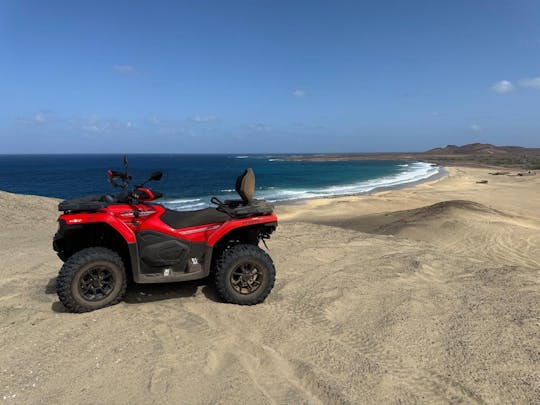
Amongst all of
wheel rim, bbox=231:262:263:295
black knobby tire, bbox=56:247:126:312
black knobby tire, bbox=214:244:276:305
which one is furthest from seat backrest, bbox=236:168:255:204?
black knobby tire, bbox=56:247:126:312

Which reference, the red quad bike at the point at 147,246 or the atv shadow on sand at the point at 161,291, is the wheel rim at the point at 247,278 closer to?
the red quad bike at the point at 147,246

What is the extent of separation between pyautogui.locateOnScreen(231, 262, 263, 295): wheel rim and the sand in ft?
0.81

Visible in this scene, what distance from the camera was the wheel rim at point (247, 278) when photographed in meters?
4.30

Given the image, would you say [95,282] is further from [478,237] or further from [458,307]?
[478,237]

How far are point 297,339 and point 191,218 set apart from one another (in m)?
1.81

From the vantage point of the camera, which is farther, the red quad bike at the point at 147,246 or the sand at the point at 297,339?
the red quad bike at the point at 147,246

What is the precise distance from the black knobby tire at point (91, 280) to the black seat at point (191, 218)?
68cm

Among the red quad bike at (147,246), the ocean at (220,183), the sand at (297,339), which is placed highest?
the red quad bike at (147,246)

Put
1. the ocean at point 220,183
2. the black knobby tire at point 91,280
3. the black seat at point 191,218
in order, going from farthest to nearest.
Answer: the ocean at point 220,183 → the black seat at point 191,218 → the black knobby tire at point 91,280

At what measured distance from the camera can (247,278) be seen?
4348 mm

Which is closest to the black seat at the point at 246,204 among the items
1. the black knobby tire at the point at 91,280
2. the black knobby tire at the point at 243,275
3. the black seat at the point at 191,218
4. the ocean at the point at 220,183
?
the black seat at the point at 191,218

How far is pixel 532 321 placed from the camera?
12.7 ft

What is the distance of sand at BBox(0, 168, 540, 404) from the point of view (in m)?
2.75

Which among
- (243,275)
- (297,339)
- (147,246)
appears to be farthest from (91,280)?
(297,339)
